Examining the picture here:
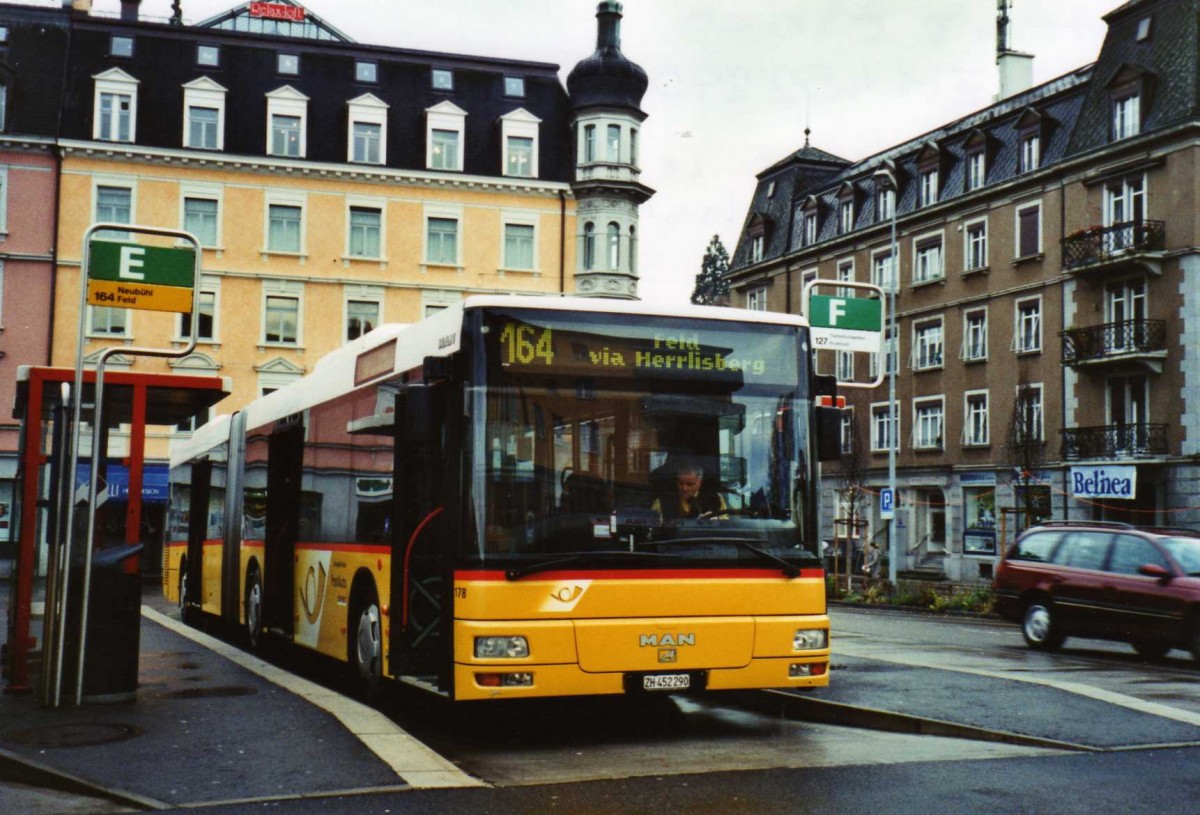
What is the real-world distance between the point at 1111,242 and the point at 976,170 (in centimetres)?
822

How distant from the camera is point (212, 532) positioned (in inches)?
774

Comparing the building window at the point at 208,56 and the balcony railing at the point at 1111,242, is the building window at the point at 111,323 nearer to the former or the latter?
the building window at the point at 208,56

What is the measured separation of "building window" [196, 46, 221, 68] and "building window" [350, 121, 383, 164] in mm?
4913

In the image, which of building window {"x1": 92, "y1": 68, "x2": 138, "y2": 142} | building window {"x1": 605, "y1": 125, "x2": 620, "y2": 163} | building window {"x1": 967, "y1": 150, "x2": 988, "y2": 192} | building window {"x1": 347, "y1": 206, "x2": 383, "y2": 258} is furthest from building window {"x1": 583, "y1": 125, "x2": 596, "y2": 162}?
building window {"x1": 92, "y1": 68, "x2": 138, "y2": 142}

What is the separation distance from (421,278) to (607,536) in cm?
3983

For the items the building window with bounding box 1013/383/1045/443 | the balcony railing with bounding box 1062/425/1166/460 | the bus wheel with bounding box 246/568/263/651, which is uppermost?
the building window with bounding box 1013/383/1045/443

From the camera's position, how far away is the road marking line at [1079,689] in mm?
10711

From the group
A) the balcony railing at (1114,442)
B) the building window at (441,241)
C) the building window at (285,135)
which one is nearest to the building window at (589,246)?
the building window at (441,241)

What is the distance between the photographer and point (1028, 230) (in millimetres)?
45781

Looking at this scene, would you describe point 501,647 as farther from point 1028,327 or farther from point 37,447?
point 1028,327

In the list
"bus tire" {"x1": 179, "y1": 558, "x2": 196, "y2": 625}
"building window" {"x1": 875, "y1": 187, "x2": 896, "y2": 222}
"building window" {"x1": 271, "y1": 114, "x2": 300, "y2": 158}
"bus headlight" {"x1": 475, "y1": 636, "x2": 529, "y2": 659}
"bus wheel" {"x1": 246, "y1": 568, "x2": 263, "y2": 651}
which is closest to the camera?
"bus headlight" {"x1": 475, "y1": 636, "x2": 529, "y2": 659}

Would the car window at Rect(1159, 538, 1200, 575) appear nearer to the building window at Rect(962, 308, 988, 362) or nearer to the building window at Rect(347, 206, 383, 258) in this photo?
the building window at Rect(962, 308, 988, 362)

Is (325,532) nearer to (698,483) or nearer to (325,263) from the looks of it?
(698,483)

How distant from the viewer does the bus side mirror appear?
10336mm
